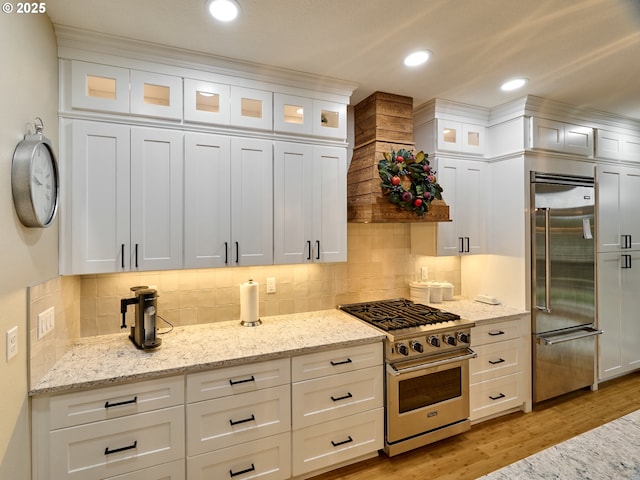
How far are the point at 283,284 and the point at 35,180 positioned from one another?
1.71m

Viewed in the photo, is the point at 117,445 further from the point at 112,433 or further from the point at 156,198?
the point at 156,198

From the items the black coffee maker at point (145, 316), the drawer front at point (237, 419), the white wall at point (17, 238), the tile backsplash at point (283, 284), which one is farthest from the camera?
the tile backsplash at point (283, 284)

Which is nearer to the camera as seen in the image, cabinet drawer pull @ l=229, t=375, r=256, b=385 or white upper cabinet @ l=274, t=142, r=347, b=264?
cabinet drawer pull @ l=229, t=375, r=256, b=385

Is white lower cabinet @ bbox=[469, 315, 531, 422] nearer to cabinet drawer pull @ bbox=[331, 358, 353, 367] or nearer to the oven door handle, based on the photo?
the oven door handle

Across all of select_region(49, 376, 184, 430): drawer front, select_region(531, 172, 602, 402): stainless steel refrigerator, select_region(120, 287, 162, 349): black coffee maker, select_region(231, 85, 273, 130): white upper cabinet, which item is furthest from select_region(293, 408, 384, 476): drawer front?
select_region(231, 85, 273, 130): white upper cabinet

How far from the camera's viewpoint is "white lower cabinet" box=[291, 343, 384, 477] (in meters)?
2.08

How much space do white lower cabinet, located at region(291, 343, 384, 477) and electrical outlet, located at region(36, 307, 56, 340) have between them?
1.29 meters

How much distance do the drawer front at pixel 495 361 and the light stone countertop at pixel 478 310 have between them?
0.22 meters

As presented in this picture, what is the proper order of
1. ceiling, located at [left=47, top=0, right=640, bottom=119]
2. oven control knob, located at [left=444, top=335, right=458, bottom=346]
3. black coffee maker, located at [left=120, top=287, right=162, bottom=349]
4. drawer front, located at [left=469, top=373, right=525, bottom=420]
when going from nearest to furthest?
ceiling, located at [left=47, top=0, right=640, bottom=119] → black coffee maker, located at [left=120, top=287, right=162, bottom=349] → oven control knob, located at [left=444, top=335, right=458, bottom=346] → drawer front, located at [left=469, top=373, right=525, bottom=420]

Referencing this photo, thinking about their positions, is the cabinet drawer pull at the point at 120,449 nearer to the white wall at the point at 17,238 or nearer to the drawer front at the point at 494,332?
the white wall at the point at 17,238

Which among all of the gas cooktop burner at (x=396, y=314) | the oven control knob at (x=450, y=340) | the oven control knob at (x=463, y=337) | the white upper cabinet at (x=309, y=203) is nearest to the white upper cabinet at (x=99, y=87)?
the white upper cabinet at (x=309, y=203)

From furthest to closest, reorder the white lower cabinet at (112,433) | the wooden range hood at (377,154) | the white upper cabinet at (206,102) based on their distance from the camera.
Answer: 1. the wooden range hood at (377,154)
2. the white upper cabinet at (206,102)
3. the white lower cabinet at (112,433)

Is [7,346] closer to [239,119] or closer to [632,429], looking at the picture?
[239,119]

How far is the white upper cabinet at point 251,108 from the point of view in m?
2.28
